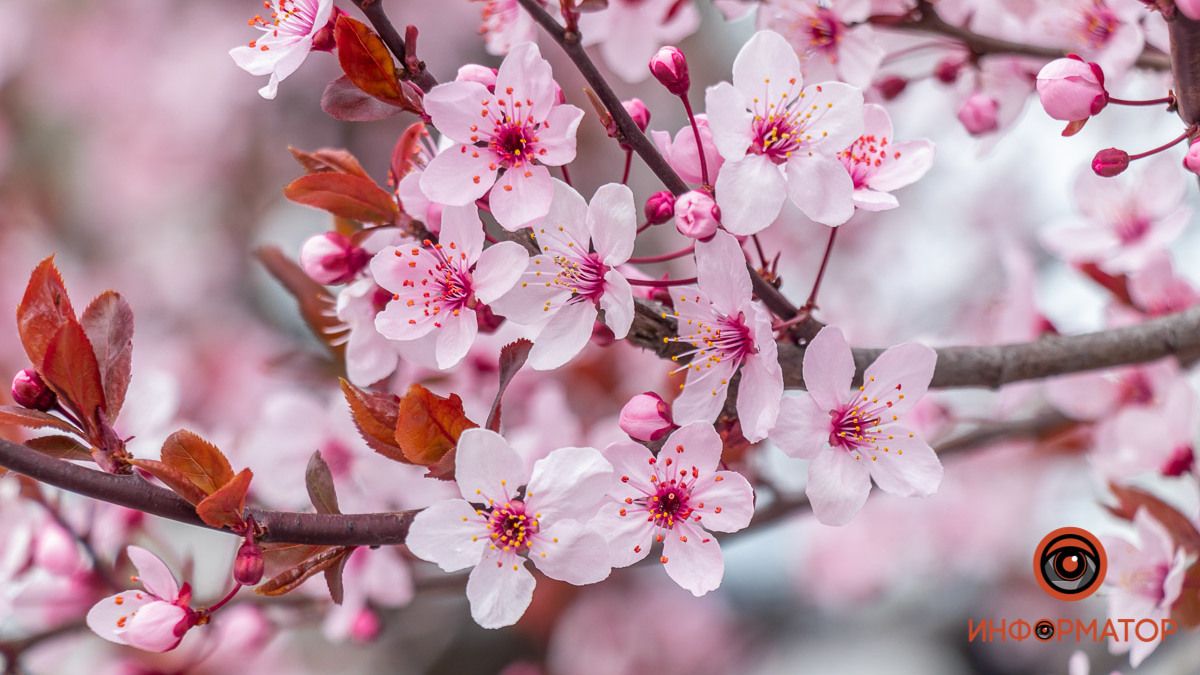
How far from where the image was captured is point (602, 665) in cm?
245

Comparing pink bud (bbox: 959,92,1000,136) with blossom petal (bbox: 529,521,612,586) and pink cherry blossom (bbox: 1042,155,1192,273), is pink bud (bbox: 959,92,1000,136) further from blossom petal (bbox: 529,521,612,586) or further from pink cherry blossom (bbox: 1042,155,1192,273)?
blossom petal (bbox: 529,521,612,586)

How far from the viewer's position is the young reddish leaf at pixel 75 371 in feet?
2.20

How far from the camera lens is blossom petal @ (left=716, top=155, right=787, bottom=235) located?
67cm

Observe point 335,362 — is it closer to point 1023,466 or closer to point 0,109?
point 1023,466

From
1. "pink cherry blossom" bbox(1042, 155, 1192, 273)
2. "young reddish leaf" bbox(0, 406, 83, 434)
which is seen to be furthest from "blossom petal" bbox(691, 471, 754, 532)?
"pink cherry blossom" bbox(1042, 155, 1192, 273)

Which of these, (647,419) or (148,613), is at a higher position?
(148,613)

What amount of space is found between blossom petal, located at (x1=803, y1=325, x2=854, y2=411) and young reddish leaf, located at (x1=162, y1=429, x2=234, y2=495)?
403 millimetres

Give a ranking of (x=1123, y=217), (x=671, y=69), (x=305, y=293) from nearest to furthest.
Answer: (x=671, y=69)
(x=305, y=293)
(x=1123, y=217)

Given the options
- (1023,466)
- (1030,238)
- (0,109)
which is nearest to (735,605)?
(1023,466)

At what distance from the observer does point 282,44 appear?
2.47 ft

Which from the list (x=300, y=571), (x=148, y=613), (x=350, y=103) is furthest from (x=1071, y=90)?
(x=148, y=613)

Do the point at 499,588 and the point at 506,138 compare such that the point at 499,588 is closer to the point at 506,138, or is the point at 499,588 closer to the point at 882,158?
the point at 506,138

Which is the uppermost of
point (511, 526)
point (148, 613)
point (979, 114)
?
point (148, 613)

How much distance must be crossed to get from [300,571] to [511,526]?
0.48ft
